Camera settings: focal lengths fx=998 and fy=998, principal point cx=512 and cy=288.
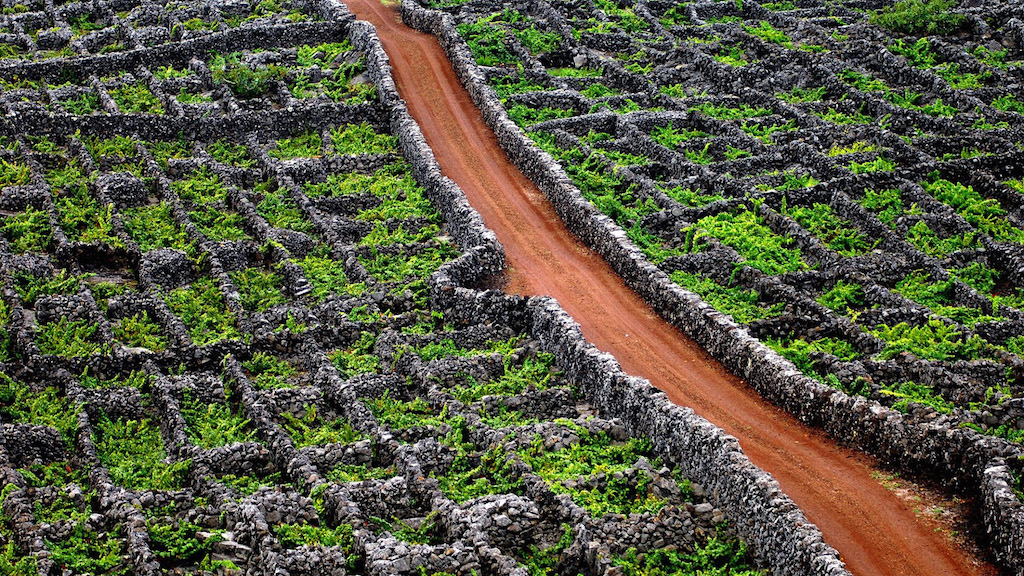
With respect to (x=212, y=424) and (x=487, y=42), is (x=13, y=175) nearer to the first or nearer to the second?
(x=212, y=424)

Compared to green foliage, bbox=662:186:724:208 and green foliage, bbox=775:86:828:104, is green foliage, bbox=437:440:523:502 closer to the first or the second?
green foliage, bbox=662:186:724:208

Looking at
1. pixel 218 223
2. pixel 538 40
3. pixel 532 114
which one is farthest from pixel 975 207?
pixel 218 223

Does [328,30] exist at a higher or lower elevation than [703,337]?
higher

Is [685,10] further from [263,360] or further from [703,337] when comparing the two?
[263,360]

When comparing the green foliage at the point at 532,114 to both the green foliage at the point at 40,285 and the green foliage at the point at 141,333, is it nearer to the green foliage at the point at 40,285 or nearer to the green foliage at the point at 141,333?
the green foliage at the point at 141,333

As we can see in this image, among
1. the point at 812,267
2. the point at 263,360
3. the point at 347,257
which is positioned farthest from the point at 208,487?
the point at 812,267

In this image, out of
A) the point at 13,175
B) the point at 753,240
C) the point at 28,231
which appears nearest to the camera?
the point at 753,240
